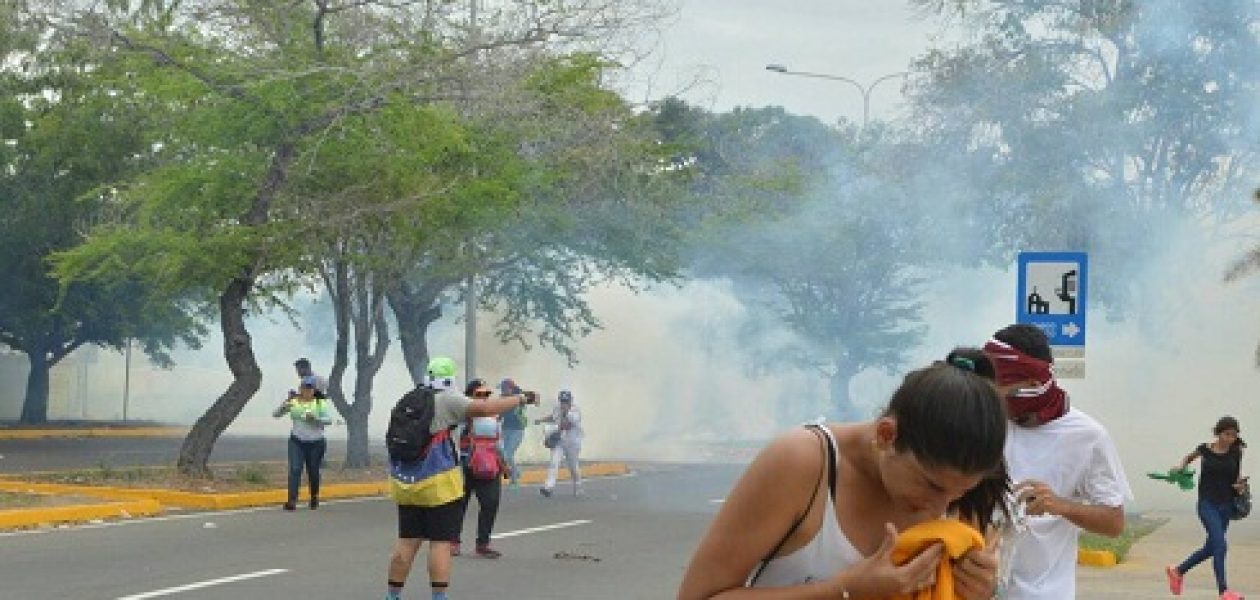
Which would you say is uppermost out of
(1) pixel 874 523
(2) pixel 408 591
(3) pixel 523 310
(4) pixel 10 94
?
(4) pixel 10 94

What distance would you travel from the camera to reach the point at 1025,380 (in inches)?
231

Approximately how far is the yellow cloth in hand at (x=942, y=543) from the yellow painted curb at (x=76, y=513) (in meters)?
16.7

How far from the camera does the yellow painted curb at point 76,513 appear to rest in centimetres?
1920

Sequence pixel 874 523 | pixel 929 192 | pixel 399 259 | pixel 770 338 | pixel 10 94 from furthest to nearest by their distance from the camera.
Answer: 1. pixel 770 338
2. pixel 10 94
3. pixel 929 192
4. pixel 399 259
5. pixel 874 523

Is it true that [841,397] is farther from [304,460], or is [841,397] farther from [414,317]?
[304,460]

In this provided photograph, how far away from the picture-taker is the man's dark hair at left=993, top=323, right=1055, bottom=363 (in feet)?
18.8

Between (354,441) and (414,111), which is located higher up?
(414,111)

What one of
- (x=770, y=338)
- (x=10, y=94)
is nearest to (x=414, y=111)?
(x=10, y=94)

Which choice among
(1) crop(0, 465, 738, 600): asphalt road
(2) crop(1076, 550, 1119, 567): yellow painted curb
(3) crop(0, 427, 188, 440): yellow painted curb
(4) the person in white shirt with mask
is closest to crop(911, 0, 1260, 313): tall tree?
(4) the person in white shirt with mask

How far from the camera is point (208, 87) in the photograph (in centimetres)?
2448

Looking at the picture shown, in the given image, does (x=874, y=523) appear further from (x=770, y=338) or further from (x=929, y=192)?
(x=770, y=338)

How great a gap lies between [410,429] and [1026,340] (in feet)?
21.0

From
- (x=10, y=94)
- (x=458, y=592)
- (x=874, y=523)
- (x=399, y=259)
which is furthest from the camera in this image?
(x=10, y=94)

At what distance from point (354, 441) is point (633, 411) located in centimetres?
2143
